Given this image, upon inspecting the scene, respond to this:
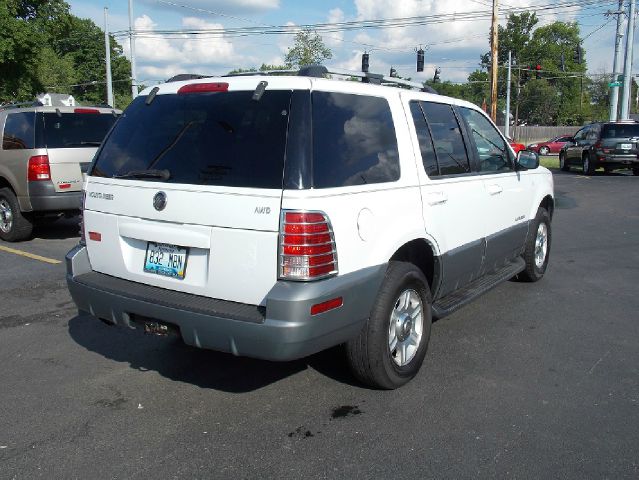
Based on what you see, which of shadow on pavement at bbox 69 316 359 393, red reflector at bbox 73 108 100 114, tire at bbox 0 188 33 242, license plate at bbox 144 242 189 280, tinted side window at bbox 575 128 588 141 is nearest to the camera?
license plate at bbox 144 242 189 280

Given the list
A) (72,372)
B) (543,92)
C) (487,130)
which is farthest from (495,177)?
(543,92)

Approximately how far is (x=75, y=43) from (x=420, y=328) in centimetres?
8940

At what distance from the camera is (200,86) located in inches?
148

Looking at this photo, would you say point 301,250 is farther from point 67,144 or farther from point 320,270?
point 67,144

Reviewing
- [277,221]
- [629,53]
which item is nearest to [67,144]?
[277,221]

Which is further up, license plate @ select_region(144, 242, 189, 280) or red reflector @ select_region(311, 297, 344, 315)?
license plate @ select_region(144, 242, 189, 280)

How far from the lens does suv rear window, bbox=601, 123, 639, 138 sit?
65.9 ft

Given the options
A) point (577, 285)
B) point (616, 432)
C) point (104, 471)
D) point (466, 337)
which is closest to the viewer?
point (104, 471)

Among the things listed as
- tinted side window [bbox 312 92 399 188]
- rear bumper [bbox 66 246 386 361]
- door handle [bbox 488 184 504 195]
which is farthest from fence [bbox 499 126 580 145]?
rear bumper [bbox 66 246 386 361]

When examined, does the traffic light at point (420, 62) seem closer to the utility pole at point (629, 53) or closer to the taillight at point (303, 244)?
the utility pole at point (629, 53)

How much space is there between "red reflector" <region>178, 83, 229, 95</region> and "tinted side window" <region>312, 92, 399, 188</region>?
585 mm

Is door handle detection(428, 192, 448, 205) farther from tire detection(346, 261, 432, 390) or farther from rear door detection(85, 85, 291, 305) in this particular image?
rear door detection(85, 85, 291, 305)

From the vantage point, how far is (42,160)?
27.7 ft

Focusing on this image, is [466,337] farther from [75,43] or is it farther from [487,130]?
[75,43]
